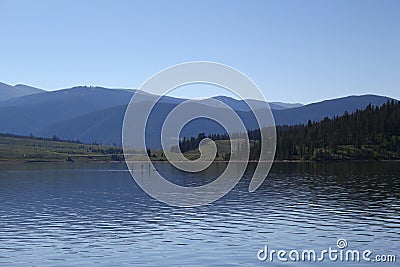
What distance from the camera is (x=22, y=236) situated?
5275cm

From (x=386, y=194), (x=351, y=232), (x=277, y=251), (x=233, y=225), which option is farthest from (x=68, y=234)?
(x=386, y=194)

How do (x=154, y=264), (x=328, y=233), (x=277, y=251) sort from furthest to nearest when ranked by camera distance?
(x=328, y=233), (x=277, y=251), (x=154, y=264)

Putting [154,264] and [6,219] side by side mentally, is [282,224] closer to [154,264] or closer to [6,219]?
[154,264]

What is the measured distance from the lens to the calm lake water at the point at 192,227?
4341 cm

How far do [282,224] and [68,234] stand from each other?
1986 centimetres

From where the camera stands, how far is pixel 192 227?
2228 inches

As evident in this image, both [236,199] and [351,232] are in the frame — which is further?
[236,199]

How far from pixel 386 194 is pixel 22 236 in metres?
51.3

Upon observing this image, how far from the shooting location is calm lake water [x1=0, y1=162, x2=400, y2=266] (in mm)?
43406

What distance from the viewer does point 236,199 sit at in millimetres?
83062

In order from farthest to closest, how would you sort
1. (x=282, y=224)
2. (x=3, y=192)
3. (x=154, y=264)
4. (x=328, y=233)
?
(x=3, y=192) → (x=282, y=224) → (x=328, y=233) → (x=154, y=264)

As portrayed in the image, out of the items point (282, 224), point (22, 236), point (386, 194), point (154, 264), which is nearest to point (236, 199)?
point (386, 194)

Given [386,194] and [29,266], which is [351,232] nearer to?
[29,266]

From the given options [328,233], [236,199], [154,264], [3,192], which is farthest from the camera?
[3,192]
